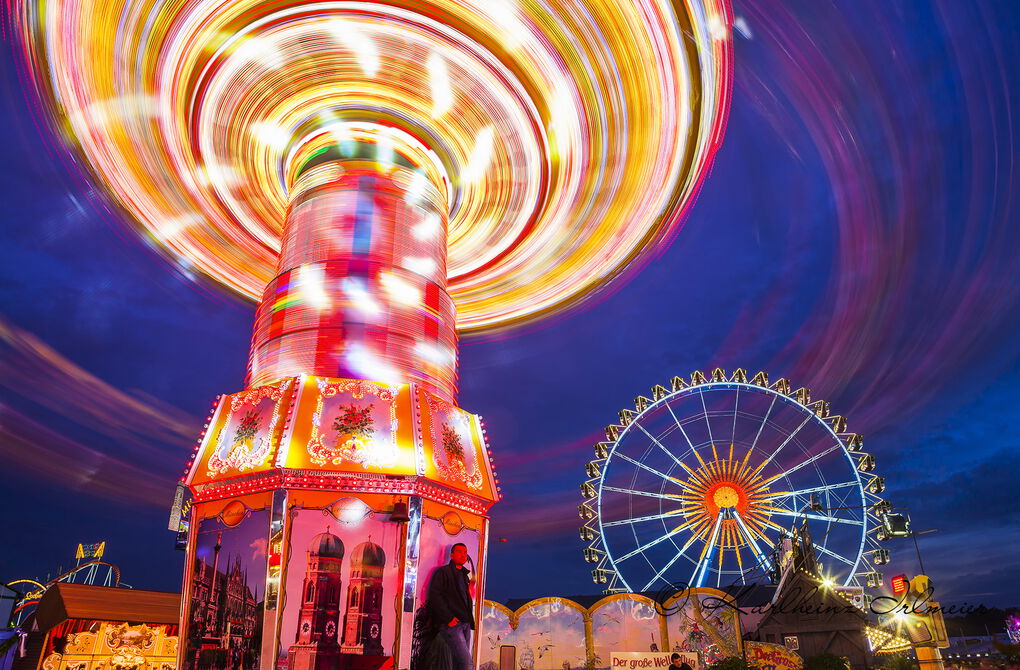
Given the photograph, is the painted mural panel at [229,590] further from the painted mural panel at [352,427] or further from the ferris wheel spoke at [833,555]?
the ferris wheel spoke at [833,555]

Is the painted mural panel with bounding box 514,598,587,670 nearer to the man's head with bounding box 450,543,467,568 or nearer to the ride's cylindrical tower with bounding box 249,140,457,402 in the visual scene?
the ride's cylindrical tower with bounding box 249,140,457,402

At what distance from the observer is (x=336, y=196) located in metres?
12.7

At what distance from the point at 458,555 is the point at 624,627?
462 inches

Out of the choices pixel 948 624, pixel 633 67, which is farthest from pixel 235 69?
pixel 948 624

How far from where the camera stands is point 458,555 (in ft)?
34.0

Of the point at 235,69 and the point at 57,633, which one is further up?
the point at 235,69

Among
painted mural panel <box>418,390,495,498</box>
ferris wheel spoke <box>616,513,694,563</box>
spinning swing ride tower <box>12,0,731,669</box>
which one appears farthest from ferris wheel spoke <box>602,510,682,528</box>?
painted mural panel <box>418,390,495,498</box>

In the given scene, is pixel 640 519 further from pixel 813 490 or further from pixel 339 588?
pixel 339 588

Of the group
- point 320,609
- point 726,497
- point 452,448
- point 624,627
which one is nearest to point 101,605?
point 320,609

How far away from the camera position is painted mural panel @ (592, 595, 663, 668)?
19688mm

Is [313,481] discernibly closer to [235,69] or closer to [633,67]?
[235,69]

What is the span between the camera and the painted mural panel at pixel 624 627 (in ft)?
64.6

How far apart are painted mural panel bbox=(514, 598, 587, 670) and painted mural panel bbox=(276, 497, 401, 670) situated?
12.5 metres

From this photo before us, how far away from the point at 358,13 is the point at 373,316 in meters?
5.96
